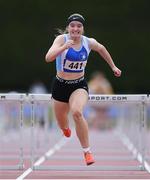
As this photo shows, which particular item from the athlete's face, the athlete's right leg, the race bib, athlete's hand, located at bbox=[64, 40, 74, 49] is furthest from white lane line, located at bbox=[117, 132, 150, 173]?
athlete's hand, located at bbox=[64, 40, 74, 49]

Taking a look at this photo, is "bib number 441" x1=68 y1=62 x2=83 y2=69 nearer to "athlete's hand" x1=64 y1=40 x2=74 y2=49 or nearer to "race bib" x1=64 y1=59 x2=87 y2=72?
"race bib" x1=64 y1=59 x2=87 y2=72

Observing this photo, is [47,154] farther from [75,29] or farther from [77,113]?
[75,29]

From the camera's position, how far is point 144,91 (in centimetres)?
3694

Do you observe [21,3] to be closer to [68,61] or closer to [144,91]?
[144,91]

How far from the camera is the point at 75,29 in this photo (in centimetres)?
1338

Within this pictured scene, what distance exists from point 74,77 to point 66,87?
183 mm

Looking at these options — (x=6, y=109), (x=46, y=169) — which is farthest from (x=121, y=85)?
(x=46, y=169)

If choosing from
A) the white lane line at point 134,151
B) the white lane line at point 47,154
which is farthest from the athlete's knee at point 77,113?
the white lane line at point 134,151

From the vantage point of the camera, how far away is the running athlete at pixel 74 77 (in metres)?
13.4

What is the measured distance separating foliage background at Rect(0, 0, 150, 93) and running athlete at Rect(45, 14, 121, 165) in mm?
21798

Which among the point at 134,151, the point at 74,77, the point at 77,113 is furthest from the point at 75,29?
the point at 134,151

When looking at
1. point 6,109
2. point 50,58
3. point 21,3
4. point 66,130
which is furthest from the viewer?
point 21,3

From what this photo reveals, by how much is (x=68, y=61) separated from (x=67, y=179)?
1.64 m

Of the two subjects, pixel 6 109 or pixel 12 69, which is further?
pixel 12 69
